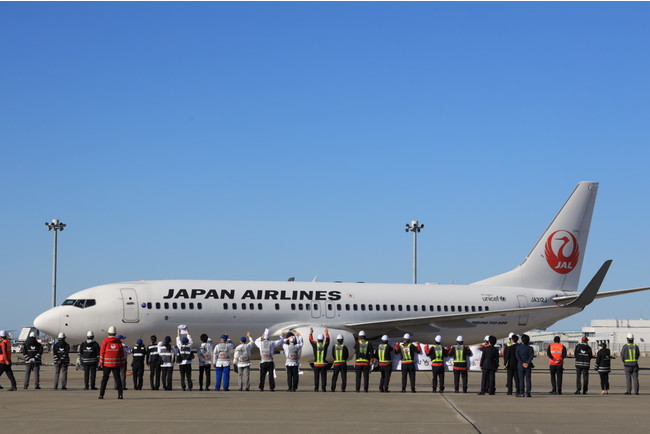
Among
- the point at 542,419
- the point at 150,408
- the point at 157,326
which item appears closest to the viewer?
the point at 542,419

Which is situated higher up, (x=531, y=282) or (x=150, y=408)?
(x=531, y=282)

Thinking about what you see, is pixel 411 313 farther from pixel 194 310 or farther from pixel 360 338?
pixel 360 338

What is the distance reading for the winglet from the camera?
119 feet

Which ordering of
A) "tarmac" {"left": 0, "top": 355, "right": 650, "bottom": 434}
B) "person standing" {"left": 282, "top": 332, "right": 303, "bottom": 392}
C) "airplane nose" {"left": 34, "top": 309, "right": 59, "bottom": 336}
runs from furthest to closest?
1. "airplane nose" {"left": 34, "top": 309, "right": 59, "bottom": 336}
2. "person standing" {"left": 282, "top": 332, "right": 303, "bottom": 392}
3. "tarmac" {"left": 0, "top": 355, "right": 650, "bottom": 434}

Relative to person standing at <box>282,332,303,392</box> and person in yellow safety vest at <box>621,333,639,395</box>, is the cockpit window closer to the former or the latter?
person standing at <box>282,332,303,392</box>

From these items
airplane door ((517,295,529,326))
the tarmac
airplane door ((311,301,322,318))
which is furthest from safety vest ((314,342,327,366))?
airplane door ((517,295,529,326))

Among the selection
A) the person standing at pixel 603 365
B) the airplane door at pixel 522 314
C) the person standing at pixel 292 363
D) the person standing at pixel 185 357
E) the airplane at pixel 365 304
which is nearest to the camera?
the person standing at pixel 185 357

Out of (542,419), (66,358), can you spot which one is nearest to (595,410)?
(542,419)

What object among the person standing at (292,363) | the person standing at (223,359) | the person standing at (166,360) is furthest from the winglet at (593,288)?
the person standing at (166,360)

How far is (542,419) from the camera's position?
16484 millimetres

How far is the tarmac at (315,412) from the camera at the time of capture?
14.5 meters

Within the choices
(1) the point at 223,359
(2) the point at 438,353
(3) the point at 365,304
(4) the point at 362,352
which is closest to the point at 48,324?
(1) the point at 223,359

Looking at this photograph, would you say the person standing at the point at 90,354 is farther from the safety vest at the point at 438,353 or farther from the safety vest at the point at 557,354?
the safety vest at the point at 557,354

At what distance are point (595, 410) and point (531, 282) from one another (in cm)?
2541
